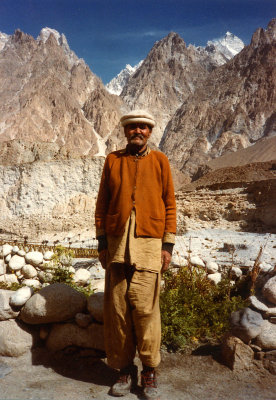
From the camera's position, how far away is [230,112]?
59.2 meters

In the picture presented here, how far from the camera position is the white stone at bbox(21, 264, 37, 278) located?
4340 millimetres

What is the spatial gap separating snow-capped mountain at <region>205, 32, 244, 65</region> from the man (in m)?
99.4

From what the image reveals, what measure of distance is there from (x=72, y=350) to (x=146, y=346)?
973mm

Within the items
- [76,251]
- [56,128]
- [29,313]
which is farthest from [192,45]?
[29,313]

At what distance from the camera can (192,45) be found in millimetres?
89750

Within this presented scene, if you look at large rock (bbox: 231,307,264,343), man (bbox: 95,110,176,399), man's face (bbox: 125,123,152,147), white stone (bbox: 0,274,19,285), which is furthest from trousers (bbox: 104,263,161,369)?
white stone (bbox: 0,274,19,285)

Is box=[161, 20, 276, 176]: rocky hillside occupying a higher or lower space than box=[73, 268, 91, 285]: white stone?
higher

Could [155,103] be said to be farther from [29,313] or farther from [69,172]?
[29,313]

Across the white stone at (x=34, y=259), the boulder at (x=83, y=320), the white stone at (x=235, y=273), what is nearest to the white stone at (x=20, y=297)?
the boulder at (x=83, y=320)

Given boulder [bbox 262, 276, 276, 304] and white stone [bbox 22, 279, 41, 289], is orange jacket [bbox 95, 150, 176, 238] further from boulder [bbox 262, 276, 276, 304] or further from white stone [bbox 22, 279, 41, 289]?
white stone [bbox 22, 279, 41, 289]

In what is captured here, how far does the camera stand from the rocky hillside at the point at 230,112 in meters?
55.1

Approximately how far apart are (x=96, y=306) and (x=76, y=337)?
1.14 ft

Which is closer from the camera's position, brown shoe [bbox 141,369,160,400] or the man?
brown shoe [bbox 141,369,160,400]

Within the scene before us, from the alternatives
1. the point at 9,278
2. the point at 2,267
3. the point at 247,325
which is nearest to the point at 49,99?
the point at 2,267
